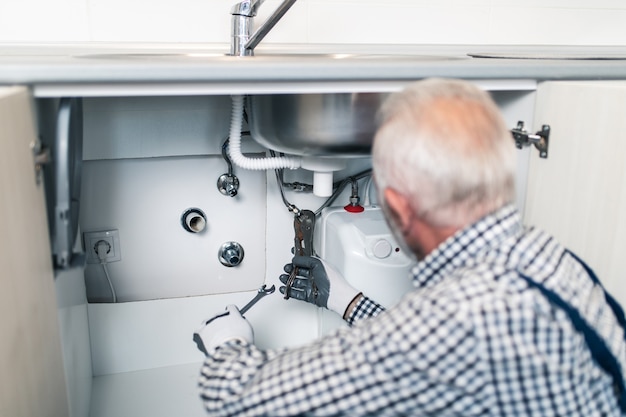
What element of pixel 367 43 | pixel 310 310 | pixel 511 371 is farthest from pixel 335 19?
pixel 511 371

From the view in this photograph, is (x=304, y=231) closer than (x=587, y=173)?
No

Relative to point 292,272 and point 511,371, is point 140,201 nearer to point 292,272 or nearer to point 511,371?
point 292,272

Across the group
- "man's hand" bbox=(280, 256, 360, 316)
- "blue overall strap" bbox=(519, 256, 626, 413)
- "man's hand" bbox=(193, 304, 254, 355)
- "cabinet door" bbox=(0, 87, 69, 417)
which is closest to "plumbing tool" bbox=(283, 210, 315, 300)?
"man's hand" bbox=(280, 256, 360, 316)

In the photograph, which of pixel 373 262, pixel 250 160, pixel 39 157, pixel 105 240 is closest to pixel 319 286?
pixel 373 262

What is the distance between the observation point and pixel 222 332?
2.74 ft

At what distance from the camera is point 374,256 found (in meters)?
1.15

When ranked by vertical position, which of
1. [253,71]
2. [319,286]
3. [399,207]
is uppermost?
[253,71]

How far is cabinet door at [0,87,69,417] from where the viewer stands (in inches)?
25.3

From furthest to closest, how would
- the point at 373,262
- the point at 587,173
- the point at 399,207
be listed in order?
the point at 373,262, the point at 587,173, the point at 399,207

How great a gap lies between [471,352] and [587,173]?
1.41 feet

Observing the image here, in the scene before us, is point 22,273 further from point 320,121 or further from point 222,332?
A: point 320,121

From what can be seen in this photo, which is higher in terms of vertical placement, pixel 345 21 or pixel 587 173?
pixel 345 21

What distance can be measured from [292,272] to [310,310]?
0.24 metres

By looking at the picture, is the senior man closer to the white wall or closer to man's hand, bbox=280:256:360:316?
man's hand, bbox=280:256:360:316
